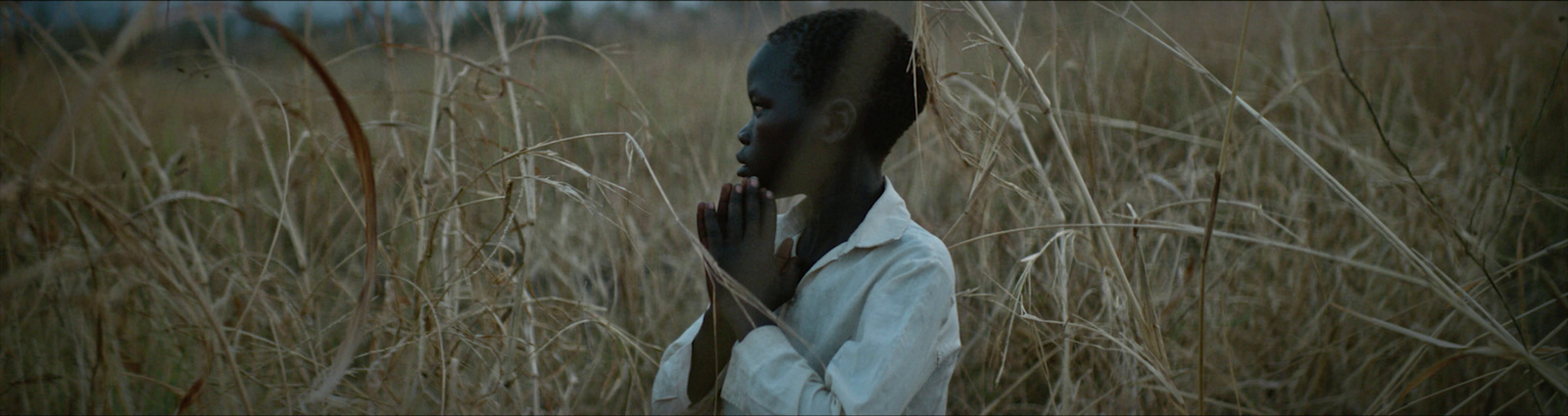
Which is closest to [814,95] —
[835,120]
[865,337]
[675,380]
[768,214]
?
[835,120]

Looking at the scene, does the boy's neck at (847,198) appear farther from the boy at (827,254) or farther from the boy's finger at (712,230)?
the boy's finger at (712,230)

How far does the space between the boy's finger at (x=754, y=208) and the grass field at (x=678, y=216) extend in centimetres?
Answer: 15

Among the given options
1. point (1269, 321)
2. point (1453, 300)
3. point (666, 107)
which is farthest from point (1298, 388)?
point (666, 107)

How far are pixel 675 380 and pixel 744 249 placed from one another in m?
0.21

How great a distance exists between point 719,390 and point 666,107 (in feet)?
5.34

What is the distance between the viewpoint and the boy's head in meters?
0.91

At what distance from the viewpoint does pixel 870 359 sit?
0.83 metres

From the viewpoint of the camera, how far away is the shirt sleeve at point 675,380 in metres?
1.00

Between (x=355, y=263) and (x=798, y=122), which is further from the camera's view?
(x=355, y=263)

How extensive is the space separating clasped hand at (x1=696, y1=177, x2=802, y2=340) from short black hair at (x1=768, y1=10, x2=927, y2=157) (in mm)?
130

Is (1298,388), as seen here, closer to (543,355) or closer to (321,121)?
(543,355)

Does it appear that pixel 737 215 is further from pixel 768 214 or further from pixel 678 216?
pixel 678 216

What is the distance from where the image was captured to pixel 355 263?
7.72 ft

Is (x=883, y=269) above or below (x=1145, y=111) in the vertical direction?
above
